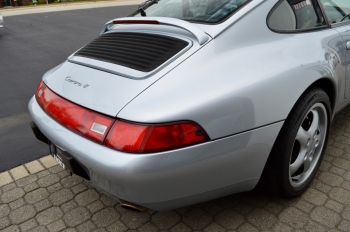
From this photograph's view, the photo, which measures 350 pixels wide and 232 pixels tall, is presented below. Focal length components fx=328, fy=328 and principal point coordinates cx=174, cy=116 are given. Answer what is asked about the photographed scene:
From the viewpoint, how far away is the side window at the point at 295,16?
2146 mm

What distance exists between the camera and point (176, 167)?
163 centimetres

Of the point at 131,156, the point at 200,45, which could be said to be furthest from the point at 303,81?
the point at 131,156

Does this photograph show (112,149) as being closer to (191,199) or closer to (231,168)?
(191,199)

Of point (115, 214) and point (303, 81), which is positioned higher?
point (303, 81)

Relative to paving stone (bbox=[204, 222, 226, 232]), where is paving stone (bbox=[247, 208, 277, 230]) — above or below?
above

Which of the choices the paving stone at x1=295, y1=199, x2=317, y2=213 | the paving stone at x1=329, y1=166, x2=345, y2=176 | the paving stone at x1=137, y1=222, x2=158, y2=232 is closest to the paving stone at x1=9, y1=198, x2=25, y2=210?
the paving stone at x1=137, y1=222, x2=158, y2=232

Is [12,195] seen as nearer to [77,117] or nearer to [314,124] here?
[77,117]

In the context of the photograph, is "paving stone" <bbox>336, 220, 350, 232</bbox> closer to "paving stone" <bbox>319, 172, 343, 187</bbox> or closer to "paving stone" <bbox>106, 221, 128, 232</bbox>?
"paving stone" <bbox>319, 172, 343, 187</bbox>

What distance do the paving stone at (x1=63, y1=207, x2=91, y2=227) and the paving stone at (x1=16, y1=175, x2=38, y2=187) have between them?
61 cm

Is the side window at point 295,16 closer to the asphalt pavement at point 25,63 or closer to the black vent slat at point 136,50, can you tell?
the black vent slat at point 136,50

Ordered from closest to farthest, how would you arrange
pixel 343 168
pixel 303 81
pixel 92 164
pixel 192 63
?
pixel 92 164 < pixel 192 63 < pixel 303 81 < pixel 343 168

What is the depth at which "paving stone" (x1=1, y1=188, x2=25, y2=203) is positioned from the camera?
2.57 metres

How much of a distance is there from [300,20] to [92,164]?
173cm

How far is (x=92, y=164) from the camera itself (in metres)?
1.71
